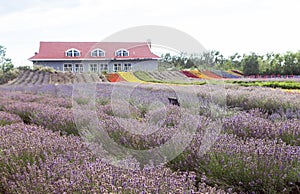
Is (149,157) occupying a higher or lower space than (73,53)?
lower

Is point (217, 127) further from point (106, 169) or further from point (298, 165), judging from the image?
point (106, 169)

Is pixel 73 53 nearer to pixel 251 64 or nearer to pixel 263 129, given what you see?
pixel 251 64

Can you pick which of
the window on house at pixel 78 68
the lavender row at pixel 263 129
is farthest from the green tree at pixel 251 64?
the lavender row at pixel 263 129

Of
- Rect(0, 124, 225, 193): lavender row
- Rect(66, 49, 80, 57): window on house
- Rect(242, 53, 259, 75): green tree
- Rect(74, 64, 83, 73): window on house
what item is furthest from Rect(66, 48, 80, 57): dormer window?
Rect(0, 124, 225, 193): lavender row

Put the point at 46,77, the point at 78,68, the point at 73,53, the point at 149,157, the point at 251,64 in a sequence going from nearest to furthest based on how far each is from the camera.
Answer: the point at 149,157 → the point at 46,77 → the point at 251,64 → the point at 78,68 → the point at 73,53

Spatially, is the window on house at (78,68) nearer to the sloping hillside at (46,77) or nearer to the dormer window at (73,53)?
the dormer window at (73,53)

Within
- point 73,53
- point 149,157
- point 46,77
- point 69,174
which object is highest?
point 73,53

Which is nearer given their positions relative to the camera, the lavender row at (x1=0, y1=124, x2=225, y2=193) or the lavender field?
the lavender row at (x1=0, y1=124, x2=225, y2=193)

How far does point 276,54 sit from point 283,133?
30.4 meters

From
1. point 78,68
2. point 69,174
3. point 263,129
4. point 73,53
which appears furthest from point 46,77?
point 69,174

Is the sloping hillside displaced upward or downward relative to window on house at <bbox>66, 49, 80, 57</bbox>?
downward

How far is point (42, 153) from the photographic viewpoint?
2.59 meters

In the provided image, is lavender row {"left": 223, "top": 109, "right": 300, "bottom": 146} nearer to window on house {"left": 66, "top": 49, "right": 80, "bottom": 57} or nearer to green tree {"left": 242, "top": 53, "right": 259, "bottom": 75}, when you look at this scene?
green tree {"left": 242, "top": 53, "right": 259, "bottom": 75}

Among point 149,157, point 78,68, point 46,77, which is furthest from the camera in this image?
point 78,68
